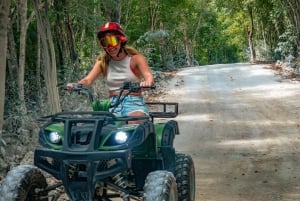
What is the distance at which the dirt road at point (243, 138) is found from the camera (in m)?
6.44

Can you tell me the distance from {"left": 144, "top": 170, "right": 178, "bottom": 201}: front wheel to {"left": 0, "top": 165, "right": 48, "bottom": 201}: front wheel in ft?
2.77

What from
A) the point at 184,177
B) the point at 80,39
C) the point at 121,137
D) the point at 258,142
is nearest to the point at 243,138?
the point at 258,142

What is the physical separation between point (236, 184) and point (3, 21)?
3.45 m

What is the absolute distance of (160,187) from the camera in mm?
3469

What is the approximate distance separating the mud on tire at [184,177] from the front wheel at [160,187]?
2.66ft

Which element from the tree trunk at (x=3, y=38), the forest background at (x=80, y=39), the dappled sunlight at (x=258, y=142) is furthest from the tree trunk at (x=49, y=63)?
the dappled sunlight at (x=258, y=142)

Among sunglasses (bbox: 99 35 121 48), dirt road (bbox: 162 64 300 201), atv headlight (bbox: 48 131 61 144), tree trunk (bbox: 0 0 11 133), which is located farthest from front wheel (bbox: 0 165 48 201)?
dirt road (bbox: 162 64 300 201)

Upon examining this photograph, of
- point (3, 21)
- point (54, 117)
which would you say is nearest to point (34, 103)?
point (3, 21)

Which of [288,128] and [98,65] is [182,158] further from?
[288,128]

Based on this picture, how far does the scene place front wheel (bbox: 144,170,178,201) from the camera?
3420mm

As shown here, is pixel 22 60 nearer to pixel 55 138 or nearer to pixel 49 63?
pixel 49 63

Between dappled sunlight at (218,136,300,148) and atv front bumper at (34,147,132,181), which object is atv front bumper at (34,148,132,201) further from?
dappled sunlight at (218,136,300,148)

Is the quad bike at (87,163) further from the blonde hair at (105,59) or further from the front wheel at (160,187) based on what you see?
the blonde hair at (105,59)

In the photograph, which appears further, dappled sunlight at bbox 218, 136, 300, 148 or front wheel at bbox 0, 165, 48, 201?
dappled sunlight at bbox 218, 136, 300, 148
